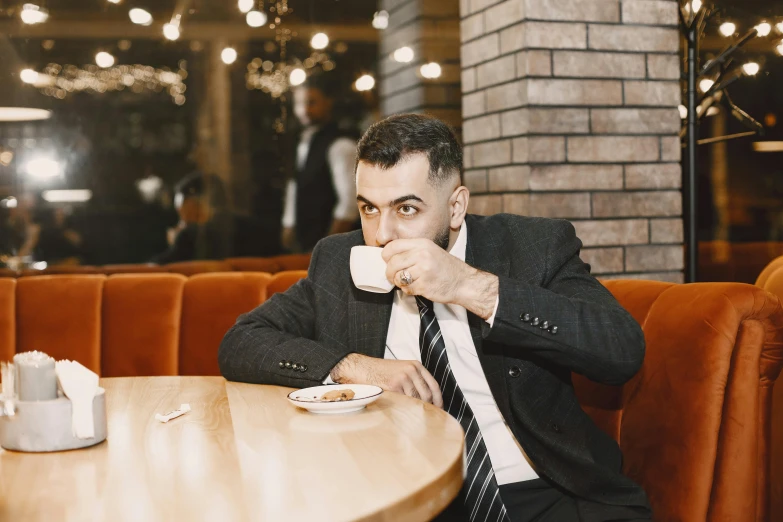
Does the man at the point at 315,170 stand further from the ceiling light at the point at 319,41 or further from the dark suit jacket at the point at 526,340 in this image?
the dark suit jacket at the point at 526,340

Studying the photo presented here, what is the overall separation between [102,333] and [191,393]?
46.3 inches

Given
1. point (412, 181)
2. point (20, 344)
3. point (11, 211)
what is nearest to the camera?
point (412, 181)

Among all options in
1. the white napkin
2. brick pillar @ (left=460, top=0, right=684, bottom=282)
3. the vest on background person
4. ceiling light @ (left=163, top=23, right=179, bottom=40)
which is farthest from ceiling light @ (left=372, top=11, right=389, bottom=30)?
the white napkin

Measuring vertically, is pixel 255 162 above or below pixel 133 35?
below

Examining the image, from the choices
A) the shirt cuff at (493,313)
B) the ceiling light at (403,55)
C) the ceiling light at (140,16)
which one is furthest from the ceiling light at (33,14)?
the shirt cuff at (493,313)

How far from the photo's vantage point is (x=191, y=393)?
1.62 meters

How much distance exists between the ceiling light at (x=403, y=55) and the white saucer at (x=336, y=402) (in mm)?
3228

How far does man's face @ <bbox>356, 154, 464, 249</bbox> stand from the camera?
66.4 inches

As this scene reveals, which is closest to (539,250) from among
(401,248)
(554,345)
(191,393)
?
(554,345)

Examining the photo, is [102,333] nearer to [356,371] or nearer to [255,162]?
[356,371]

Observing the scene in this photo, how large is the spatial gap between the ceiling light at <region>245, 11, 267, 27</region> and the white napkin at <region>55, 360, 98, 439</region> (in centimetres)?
375

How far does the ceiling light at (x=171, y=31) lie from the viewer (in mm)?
4555

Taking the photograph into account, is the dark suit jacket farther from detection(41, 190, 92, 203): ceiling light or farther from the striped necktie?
detection(41, 190, 92, 203): ceiling light

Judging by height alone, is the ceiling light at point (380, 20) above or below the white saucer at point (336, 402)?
above
